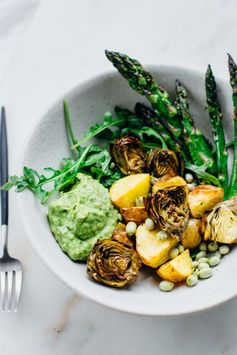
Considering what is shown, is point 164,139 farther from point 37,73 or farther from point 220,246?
point 37,73

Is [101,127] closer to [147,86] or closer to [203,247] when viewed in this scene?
[147,86]

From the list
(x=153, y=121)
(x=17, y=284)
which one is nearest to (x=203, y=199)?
(x=153, y=121)

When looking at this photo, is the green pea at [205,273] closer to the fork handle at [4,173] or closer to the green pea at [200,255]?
Result: the green pea at [200,255]

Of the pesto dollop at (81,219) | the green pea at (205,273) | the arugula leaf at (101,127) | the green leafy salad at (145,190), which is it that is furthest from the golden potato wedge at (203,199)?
the arugula leaf at (101,127)

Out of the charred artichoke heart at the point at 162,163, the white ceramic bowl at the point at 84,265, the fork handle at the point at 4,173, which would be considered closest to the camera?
the white ceramic bowl at the point at 84,265

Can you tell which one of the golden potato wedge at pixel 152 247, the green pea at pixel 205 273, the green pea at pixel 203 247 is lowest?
the green pea at pixel 205 273

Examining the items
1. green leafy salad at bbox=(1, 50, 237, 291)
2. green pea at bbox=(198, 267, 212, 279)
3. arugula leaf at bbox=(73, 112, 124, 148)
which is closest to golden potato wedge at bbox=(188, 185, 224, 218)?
green leafy salad at bbox=(1, 50, 237, 291)

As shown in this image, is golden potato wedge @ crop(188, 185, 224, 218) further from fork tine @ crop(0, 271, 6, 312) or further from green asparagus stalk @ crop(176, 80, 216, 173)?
fork tine @ crop(0, 271, 6, 312)

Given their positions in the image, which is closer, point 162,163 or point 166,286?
point 166,286
